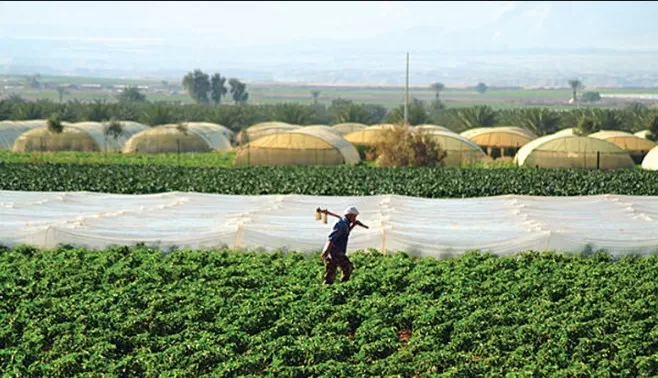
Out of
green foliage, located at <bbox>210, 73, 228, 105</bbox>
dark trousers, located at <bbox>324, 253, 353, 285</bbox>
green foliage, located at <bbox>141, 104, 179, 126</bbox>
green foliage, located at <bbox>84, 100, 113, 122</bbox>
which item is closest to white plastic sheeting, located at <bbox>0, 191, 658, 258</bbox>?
dark trousers, located at <bbox>324, 253, 353, 285</bbox>

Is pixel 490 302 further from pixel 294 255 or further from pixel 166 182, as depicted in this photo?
pixel 166 182

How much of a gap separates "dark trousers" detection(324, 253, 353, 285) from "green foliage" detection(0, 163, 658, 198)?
13228 millimetres

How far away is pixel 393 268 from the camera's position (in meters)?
17.5

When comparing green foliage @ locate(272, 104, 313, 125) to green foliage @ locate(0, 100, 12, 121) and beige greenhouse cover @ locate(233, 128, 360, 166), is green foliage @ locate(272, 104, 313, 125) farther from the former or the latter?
beige greenhouse cover @ locate(233, 128, 360, 166)

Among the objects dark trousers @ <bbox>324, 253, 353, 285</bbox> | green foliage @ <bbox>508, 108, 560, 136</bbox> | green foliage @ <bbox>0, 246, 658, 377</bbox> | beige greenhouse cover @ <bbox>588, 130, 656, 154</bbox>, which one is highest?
green foliage @ <bbox>508, 108, 560, 136</bbox>

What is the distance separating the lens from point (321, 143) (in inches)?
1703

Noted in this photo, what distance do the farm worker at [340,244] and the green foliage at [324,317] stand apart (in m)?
0.32

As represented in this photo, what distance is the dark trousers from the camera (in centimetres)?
1588

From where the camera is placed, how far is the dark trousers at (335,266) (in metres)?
15.9

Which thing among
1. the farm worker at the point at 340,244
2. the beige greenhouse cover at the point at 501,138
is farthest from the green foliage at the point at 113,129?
the farm worker at the point at 340,244

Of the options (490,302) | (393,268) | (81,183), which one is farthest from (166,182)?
(490,302)

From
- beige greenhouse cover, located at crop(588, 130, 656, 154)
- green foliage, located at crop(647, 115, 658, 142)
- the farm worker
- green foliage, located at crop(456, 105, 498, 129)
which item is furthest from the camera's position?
green foliage, located at crop(456, 105, 498, 129)

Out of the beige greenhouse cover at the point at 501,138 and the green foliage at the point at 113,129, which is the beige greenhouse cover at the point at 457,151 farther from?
the green foliage at the point at 113,129

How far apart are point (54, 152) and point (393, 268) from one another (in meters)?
36.4
